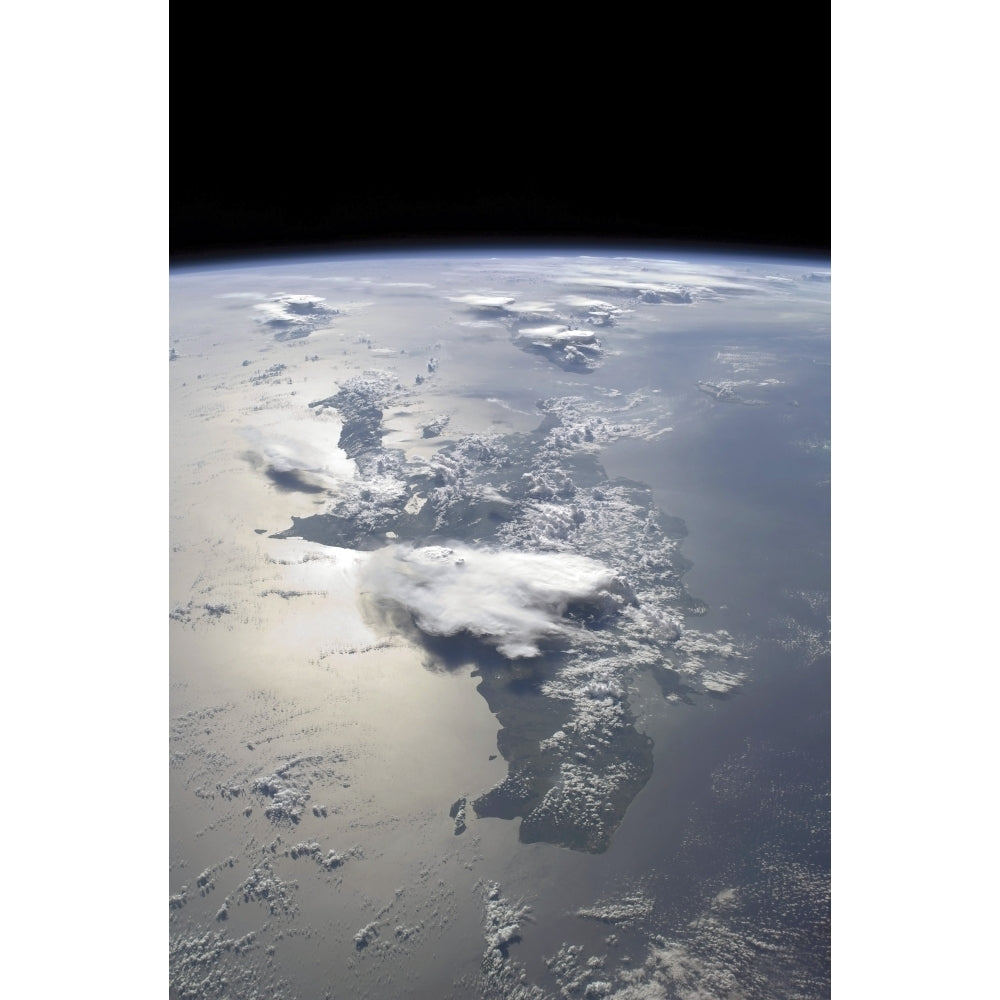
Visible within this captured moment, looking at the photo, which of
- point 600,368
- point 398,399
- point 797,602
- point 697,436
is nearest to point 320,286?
point 398,399

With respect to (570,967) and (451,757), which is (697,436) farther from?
(570,967)

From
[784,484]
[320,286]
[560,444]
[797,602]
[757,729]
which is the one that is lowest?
[757,729]

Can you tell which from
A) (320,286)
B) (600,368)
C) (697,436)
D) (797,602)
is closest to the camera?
(797,602)

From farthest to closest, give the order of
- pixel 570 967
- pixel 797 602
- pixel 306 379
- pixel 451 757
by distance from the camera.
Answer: pixel 306 379 → pixel 797 602 → pixel 451 757 → pixel 570 967

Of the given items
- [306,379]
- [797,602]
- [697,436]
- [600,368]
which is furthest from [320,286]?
[797,602]

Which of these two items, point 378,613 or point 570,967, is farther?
point 378,613

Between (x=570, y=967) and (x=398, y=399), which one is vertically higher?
(x=398, y=399)
